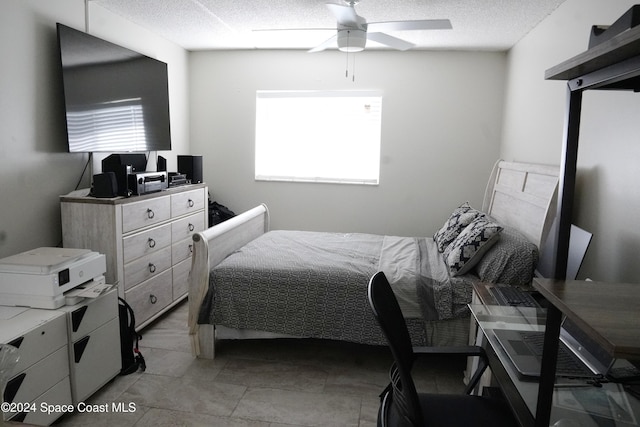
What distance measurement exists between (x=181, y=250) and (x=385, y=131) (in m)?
2.38

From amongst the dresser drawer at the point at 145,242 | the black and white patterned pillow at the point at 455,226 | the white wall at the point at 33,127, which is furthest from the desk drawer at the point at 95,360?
the black and white patterned pillow at the point at 455,226

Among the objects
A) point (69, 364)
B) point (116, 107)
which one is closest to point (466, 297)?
point (69, 364)

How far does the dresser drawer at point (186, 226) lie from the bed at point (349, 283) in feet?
2.33

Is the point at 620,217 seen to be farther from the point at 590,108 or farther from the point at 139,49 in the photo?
the point at 139,49

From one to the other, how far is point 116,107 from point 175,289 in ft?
5.00

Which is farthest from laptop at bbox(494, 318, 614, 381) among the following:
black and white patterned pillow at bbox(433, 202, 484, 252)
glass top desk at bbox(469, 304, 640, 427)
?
black and white patterned pillow at bbox(433, 202, 484, 252)

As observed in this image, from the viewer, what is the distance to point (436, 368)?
9.25 feet

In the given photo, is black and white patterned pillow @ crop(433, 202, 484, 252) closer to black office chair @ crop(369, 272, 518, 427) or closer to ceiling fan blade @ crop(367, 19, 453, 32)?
ceiling fan blade @ crop(367, 19, 453, 32)

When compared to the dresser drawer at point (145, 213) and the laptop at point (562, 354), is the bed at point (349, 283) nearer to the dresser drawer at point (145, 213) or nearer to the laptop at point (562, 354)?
the dresser drawer at point (145, 213)

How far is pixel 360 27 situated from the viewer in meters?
2.96

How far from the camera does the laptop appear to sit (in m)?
1.32

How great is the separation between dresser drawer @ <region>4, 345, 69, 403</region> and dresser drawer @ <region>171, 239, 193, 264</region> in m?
1.48

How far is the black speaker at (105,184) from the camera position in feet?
9.38

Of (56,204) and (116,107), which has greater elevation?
(116,107)
